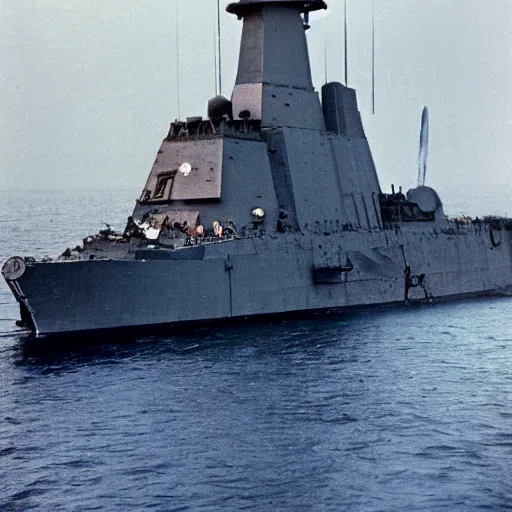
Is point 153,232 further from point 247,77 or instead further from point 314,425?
point 314,425

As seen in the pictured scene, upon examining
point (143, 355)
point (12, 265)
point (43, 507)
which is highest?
point (12, 265)

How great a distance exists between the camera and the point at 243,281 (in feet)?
90.8

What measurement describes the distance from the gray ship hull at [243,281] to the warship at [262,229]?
36 mm

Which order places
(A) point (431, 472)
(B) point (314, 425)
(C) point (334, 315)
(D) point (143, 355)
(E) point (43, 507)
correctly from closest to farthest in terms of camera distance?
(E) point (43, 507) < (A) point (431, 472) < (B) point (314, 425) < (D) point (143, 355) < (C) point (334, 315)

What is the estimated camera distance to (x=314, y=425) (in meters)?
17.8

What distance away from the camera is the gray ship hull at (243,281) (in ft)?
80.0

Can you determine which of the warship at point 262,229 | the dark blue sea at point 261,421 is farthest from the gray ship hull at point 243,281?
the dark blue sea at point 261,421

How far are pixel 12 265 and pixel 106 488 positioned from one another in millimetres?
10134

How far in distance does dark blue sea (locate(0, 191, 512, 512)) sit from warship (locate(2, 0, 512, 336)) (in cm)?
121

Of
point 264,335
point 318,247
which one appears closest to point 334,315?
point 318,247

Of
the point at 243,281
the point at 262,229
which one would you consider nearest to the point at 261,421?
the point at 243,281

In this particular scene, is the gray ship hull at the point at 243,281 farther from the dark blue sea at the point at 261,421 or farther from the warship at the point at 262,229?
the dark blue sea at the point at 261,421

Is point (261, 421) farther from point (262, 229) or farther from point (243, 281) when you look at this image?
point (262, 229)

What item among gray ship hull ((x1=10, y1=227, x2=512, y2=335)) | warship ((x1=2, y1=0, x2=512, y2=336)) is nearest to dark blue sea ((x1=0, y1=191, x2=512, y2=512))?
gray ship hull ((x1=10, y1=227, x2=512, y2=335))
